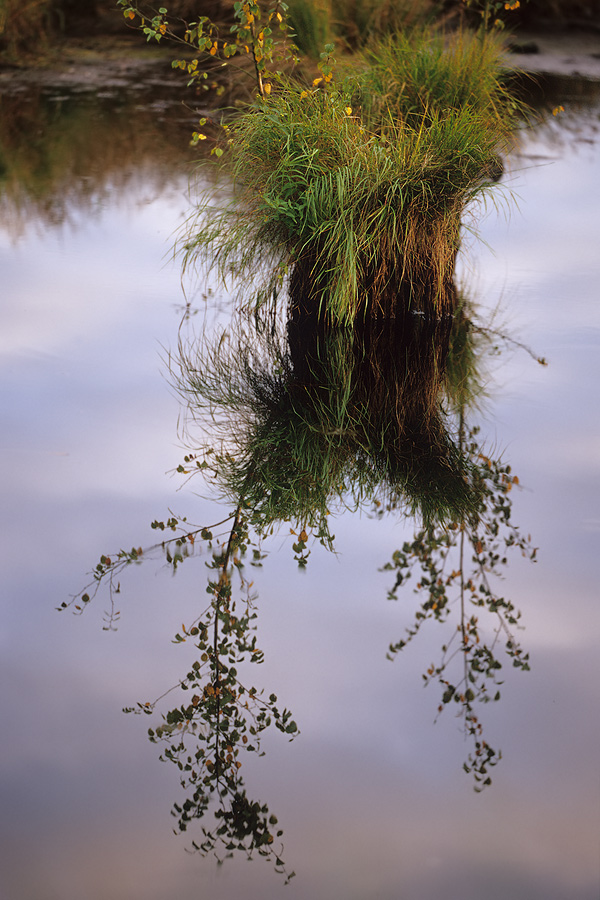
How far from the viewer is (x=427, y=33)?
4781mm

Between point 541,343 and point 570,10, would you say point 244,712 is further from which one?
point 570,10

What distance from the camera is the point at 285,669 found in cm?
203

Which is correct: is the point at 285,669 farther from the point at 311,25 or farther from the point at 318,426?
the point at 311,25

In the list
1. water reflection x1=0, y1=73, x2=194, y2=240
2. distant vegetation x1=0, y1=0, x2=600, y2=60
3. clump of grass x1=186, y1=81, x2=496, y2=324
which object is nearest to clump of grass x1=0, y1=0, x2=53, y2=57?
distant vegetation x1=0, y1=0, x2=600, y2=60

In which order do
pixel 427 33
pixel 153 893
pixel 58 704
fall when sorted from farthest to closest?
pixel 427 33 < pixel 58 704 < pixel 153 893

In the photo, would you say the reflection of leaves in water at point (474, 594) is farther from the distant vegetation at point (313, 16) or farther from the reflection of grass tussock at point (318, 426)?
the distant vegetation at point (313, 16)

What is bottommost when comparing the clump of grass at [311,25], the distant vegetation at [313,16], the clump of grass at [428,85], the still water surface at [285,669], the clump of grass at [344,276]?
the still water surface at [285,669]

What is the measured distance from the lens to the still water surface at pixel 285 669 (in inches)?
62.7

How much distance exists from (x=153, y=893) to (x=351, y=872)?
29 cm

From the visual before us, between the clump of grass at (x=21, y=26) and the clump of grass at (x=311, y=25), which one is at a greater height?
the clump of grass at (x=21, y=26)

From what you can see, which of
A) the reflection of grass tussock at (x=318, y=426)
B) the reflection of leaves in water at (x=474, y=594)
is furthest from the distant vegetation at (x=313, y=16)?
the reflection of leaves in water at (x=474, y=594)

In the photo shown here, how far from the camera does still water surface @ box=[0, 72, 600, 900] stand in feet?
5.23

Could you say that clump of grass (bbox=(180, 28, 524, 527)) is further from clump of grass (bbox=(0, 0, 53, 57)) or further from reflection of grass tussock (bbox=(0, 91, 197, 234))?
clump of grass (bbox=(0, 0, 53, 57))

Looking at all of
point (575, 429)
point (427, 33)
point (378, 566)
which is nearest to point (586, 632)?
point (378, 566)
